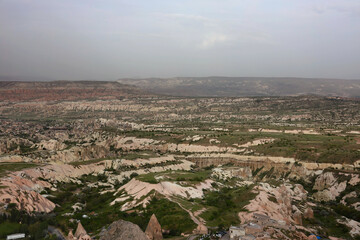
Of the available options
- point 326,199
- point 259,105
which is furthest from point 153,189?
point 259,105

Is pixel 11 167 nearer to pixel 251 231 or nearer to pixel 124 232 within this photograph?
pixel 124 232

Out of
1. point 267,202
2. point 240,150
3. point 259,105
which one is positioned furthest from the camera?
point 259,105

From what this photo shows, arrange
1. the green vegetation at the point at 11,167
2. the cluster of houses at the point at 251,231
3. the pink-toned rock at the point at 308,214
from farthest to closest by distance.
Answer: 1. the green vegetation at the point at 11,167
2. the pink-toned rock at the point at 308,214
3. the cluster of houses at the point at 251,231

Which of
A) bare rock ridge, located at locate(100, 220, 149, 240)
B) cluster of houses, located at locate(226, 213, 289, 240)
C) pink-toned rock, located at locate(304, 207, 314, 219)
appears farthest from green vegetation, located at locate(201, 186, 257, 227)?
bare rock ridge, located at locate(100, 220, 149, 240)

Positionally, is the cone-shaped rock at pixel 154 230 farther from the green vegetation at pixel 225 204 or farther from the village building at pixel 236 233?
the village building at pixel 236 233

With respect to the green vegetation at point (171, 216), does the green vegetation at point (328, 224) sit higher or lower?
lower

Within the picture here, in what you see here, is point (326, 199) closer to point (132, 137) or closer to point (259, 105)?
point (132, 137)

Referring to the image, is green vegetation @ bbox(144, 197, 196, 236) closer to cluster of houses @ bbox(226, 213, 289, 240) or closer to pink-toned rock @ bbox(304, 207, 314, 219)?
cluster of houses @ bbox(226, 213, 289, 240)

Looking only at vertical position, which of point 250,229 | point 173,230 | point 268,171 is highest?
point 250,229

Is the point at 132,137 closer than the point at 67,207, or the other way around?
the point at 67,207

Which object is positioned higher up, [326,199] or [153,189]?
[153,189]

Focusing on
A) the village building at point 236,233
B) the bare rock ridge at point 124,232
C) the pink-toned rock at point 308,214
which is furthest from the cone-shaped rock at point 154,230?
the pink-toned rock at point 308,214
